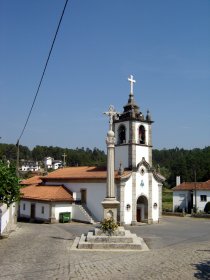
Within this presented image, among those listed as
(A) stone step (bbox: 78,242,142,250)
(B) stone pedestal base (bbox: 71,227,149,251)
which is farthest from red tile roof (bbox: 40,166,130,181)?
(A) stone step (bbox: 78,242,142,250)

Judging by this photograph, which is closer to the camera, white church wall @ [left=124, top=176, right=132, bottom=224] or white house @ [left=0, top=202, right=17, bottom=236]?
white house @ [left=0, top=202, right=17, bottom=236]

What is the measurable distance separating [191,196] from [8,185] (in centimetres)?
3708

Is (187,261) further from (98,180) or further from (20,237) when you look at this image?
(98,180)

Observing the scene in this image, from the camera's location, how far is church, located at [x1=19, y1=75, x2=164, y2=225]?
33.8 m

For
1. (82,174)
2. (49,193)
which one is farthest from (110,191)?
(82,174)

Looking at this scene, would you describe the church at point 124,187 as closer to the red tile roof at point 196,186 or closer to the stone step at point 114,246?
the stone step at point 114,246

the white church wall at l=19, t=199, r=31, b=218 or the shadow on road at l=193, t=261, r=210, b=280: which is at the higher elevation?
the white church wall at l=19, t=199, r=31, b=218

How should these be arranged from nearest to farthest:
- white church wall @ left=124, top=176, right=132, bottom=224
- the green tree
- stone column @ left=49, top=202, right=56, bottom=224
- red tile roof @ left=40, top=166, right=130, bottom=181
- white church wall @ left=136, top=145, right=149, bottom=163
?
A: 1. the green tree
2. white church wall @ left=124, top=176, right=132, bottom=224
3. stone column @ left=49, top=202, right=56, bottom=224
4. red tile roof @ left=40, top=166, right=130, bottom=181
5. white church wall @ left=136, top=145, right=149, bottom=163

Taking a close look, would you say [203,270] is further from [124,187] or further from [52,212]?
[52,212]

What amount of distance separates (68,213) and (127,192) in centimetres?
592

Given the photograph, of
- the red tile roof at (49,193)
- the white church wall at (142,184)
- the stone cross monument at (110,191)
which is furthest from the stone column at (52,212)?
the stone cross monument at (110,191)

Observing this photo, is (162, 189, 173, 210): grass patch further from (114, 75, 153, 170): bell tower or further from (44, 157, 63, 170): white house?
(44, 157, 63, 170): white house

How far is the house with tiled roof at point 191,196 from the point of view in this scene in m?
50.5

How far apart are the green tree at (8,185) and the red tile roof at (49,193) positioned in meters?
13.0
